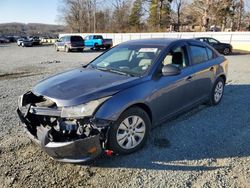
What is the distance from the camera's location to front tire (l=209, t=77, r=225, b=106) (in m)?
5.80

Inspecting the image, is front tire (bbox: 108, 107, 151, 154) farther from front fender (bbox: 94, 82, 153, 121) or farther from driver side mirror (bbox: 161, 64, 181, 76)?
driver side mirror (bbox: 161, 64, 181, 76)

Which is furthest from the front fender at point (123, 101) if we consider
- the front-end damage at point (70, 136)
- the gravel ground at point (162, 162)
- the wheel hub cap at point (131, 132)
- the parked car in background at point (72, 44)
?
the parked car in background at point (72, 44)

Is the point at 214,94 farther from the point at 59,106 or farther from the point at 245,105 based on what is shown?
the point at 59,106

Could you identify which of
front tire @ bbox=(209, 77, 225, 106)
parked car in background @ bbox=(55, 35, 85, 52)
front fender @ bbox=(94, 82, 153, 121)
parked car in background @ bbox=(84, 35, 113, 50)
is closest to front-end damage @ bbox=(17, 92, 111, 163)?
front fender @ bbox=(94, 82, 153, 121)

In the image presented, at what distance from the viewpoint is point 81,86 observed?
3.71m

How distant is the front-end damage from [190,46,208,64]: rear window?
2516 mm

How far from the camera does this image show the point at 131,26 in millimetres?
58688

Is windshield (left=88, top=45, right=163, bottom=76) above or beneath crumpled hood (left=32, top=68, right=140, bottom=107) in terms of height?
above

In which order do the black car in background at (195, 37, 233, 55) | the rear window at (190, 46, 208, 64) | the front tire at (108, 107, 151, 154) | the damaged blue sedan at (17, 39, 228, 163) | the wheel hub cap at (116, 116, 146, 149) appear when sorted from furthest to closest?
the black car in background at (195, 37, 233, 55) → the rear window at (190, 46, 208, 64) → the wheel hub cap at (116, 116, 146, 149) → the front tire at (108, 107, 151, 154) → the damaged blue sedan at (17, 39, 228, 163)

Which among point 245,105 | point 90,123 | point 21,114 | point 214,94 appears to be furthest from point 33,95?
point 245,105

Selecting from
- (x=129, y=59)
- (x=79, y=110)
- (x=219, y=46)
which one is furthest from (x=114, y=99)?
(x=219, y=46)

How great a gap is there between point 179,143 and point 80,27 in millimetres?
75132

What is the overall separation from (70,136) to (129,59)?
1.89m

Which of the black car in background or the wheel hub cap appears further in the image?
the black car in background
